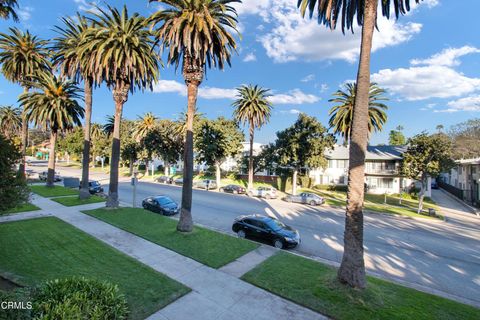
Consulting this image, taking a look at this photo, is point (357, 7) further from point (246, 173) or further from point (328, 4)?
point (246, 173)

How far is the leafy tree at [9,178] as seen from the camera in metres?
8.68

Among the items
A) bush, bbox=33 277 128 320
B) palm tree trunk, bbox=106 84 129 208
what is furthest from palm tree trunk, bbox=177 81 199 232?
palm tree trunk, bbox=106 84 129 208

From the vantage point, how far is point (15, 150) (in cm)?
916

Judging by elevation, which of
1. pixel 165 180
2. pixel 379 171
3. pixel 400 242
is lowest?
pixel 400 242

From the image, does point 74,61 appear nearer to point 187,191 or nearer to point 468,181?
point 187,191

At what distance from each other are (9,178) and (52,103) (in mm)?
24173

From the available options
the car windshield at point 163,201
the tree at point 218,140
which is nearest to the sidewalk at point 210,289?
the car windshield at point 163,201

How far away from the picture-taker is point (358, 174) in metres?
9.35

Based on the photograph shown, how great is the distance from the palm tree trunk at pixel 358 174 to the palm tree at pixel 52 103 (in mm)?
30418

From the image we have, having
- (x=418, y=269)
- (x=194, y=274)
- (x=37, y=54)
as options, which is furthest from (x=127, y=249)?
(x=37, y=54)

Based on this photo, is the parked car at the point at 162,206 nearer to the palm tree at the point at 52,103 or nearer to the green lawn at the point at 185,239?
the green lawn at the point at 185,239

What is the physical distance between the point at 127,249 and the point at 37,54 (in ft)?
→ 99.6

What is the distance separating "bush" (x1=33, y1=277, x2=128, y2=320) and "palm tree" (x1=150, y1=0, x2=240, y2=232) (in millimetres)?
8510

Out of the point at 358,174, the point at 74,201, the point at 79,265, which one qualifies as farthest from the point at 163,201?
the point at 358,174
